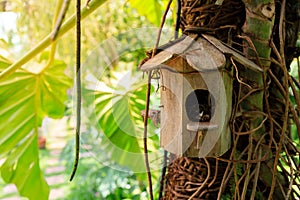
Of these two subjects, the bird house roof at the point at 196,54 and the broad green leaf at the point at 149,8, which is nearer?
the bird house roof at the point at 196,54

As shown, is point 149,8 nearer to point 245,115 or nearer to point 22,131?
point 22,131

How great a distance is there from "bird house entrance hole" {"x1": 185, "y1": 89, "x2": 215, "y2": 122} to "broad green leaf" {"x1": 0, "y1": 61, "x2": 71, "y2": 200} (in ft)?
1.94

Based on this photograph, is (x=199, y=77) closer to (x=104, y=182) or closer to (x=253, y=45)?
(x=253, y=45)

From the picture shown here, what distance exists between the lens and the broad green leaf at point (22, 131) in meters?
1.02

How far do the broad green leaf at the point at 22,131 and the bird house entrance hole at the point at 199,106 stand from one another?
0.59 meters

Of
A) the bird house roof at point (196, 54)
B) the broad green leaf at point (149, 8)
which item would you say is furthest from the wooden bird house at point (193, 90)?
the broad green leaf at point (149, 8)

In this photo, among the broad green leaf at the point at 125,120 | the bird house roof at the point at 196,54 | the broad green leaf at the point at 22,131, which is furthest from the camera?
the broad green leaf at the point at 22,131

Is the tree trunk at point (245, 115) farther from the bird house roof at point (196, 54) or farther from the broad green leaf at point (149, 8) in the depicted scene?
the broad green leaf at point (149, 8)

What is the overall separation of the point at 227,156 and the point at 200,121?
0.24ft

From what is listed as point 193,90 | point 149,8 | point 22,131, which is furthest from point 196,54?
point 149,8

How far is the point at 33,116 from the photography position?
1062mm

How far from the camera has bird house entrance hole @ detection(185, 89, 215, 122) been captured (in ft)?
1.77

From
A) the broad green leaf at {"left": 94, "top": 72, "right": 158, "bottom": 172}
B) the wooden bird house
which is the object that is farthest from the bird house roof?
the broad green leaf at {"left": 94, "top": 72, "right": 158, "bottom": 172}

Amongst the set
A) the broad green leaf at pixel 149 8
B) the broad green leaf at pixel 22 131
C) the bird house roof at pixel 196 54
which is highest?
the broad green leaf at pixel 149 8
